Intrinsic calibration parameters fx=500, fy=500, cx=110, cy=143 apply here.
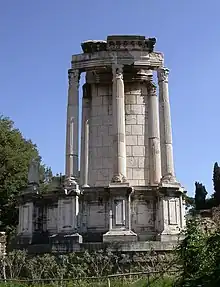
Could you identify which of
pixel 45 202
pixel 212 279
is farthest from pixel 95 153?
pixel 212 279

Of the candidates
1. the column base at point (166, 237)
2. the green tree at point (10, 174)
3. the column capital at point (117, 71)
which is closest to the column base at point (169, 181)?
the column base at point (166, 237)

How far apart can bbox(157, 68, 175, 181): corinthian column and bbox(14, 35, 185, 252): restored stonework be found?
40 millimetres

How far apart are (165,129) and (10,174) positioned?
20464 millimetres

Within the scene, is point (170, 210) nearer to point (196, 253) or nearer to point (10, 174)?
point (196, 253)

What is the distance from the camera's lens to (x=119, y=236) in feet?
57.6

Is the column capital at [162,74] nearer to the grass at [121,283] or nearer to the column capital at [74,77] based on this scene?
the column capital at [74,77]

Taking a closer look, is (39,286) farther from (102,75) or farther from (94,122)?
(102,75)

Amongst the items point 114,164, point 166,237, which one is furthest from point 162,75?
point 166,237

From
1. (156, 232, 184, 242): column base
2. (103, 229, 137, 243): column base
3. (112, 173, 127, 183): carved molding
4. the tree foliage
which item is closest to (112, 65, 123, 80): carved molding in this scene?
(112, 173, 127, 183): carved molding

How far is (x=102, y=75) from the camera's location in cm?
2159

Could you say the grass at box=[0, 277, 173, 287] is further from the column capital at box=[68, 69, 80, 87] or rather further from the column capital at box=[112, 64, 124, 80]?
the column capital at box=[68, 69, 80, 87]

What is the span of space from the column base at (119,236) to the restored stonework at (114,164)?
1.2 inches

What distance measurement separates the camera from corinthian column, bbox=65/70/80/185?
1925cm

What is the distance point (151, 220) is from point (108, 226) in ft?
5.70
